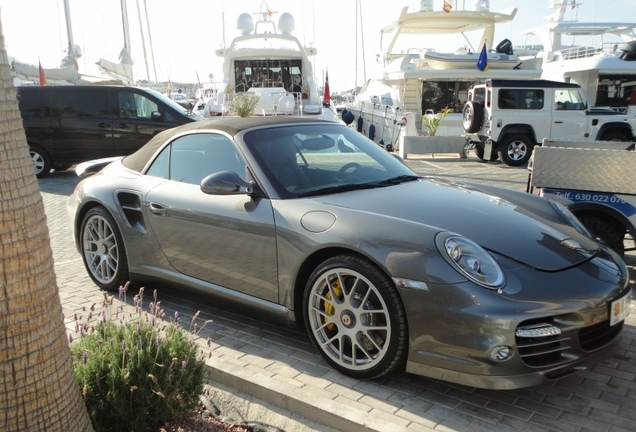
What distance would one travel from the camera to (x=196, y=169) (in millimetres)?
4137

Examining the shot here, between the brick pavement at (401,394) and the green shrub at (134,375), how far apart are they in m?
0.24

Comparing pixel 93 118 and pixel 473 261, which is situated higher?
pixel 93 118

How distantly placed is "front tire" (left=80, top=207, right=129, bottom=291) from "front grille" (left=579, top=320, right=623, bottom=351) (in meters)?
3.35

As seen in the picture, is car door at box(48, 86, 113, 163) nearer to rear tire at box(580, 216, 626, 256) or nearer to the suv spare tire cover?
the suv spare tire cover

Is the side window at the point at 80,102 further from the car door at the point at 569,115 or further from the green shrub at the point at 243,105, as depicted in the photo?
the car door at the point at 569,115

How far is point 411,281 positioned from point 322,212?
29.1 inches

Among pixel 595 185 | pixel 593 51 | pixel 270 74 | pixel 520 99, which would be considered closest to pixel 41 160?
pixel 270 74

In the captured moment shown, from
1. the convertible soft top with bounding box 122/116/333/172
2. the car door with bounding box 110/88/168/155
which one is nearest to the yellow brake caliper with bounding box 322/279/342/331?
the convertible soft top with bounding box 122/116/333/172

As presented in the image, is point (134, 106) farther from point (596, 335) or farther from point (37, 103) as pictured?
point (596, 335)

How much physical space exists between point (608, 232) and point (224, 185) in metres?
3.42

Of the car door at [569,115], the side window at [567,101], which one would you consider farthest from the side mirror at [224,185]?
the side window at [567,101]

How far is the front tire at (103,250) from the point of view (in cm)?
451

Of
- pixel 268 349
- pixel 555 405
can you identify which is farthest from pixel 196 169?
pixel 555 405

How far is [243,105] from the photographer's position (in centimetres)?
1505
